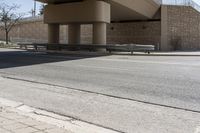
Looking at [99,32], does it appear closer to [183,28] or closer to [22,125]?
[183,28]

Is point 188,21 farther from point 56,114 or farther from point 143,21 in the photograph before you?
point 56,114

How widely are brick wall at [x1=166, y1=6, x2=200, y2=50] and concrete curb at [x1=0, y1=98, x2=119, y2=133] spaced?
41.0 metres

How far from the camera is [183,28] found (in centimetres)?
4909

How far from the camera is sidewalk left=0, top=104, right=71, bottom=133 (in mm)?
5914

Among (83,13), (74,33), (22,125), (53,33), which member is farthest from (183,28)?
(22,125)

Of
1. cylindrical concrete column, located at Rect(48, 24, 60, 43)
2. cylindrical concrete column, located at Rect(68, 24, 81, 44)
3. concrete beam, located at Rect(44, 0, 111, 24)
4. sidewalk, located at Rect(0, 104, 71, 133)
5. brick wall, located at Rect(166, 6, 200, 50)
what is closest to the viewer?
sidewalk, located at Rect(0, 104, 71, 133)

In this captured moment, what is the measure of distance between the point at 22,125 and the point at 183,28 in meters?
45.0

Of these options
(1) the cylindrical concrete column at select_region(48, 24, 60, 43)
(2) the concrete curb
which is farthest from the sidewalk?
(1) the cylindrical concrete column at select_region(48, 24, 60, 43)

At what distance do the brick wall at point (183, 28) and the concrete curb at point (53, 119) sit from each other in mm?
41009

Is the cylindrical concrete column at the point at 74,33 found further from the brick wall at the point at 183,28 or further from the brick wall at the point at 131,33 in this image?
the brick wall at the point at 183,28

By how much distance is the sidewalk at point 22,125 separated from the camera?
5.91 m

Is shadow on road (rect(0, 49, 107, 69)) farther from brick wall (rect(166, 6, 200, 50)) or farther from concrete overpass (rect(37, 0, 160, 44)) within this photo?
brick wall (rect(166, 6, 200, 50))

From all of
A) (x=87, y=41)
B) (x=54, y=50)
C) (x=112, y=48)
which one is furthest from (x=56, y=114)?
(x=87, y=41)

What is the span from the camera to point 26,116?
7266 mm
